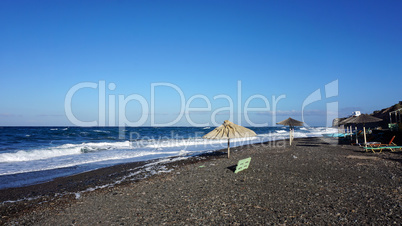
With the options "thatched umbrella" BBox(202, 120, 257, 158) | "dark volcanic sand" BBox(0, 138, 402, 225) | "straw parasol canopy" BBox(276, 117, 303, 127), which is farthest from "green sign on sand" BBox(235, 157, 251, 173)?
"straw parasol canopy" BBox(276, 117, 303, 127)

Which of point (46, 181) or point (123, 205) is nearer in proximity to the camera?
point (123, 205)

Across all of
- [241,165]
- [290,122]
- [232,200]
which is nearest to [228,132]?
[241,165]

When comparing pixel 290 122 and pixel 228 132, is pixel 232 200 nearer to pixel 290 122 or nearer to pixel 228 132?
pixel 228 132

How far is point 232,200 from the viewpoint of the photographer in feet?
21.4

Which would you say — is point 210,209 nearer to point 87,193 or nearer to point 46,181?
point 87,193

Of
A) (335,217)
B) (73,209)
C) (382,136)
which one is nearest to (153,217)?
(73,209)

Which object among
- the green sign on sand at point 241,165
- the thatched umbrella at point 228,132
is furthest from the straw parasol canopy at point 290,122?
the green sign on sand at point 241,165

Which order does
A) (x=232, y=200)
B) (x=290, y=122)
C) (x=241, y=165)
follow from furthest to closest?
(x=290, y=122) < (x=241, y=165) < (x=232, y=200)

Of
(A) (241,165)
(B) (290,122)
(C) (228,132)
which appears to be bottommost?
(A) (241,165)

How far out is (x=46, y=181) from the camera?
34.9 feet

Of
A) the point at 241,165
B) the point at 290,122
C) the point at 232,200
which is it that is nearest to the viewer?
the point at 232,200

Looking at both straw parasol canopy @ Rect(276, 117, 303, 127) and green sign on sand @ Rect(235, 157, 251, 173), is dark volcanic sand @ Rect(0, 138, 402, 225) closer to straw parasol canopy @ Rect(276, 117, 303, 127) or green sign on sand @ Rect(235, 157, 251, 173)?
green sign on sand @ Rect(235, 157, 251, 173)

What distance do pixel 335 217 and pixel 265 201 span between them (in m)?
1.65

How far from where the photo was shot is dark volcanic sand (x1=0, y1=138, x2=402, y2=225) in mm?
5395
